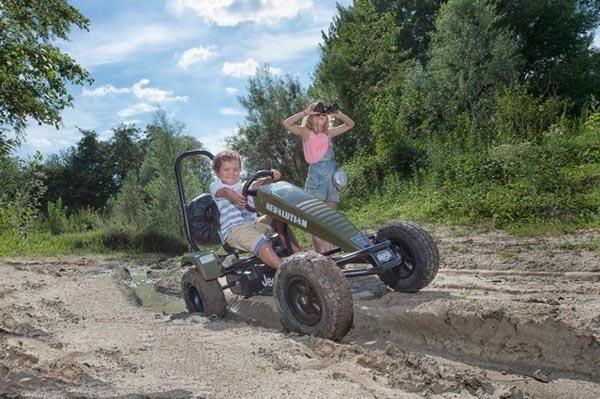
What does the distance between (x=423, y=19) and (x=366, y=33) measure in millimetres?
8908

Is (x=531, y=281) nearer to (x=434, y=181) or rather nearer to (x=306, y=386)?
(x=306, y=386)

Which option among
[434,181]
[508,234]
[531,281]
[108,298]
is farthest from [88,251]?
[531,281]

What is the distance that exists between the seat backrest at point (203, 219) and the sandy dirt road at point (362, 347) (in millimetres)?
793

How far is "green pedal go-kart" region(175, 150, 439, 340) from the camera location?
401cm

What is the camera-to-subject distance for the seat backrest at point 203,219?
5539mm

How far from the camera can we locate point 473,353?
12.9 feet

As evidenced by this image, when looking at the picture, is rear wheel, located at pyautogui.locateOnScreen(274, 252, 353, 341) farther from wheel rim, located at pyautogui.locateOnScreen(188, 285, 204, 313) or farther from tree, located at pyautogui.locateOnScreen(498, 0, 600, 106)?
tree, located at pyautogui.locateOnScreen(498, 0, 600, 106)

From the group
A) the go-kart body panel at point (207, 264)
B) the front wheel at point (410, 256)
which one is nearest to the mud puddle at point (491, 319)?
the front wheel at point (410, 256)

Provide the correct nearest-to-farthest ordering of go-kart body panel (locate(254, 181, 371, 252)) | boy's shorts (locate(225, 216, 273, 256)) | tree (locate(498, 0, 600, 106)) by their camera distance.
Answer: go-kart body panel (locate(254, 181, 371, 252)) < boy's shorts (locate(225, 216, 273, 256)) < tree (locate(498, 0, 600, 106))

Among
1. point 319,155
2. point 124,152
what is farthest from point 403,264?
point 124,152

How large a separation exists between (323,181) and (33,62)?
28.9 feet

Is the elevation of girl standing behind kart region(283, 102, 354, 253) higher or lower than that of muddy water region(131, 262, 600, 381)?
higher

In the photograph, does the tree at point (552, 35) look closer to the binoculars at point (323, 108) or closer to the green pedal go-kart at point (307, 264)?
the binoculars at point (323, 108)

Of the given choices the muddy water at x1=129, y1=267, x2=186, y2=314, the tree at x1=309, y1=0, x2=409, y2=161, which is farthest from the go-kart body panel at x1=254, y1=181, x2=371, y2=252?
the tree at x1=309, y1=0, x2=409, y2=161
